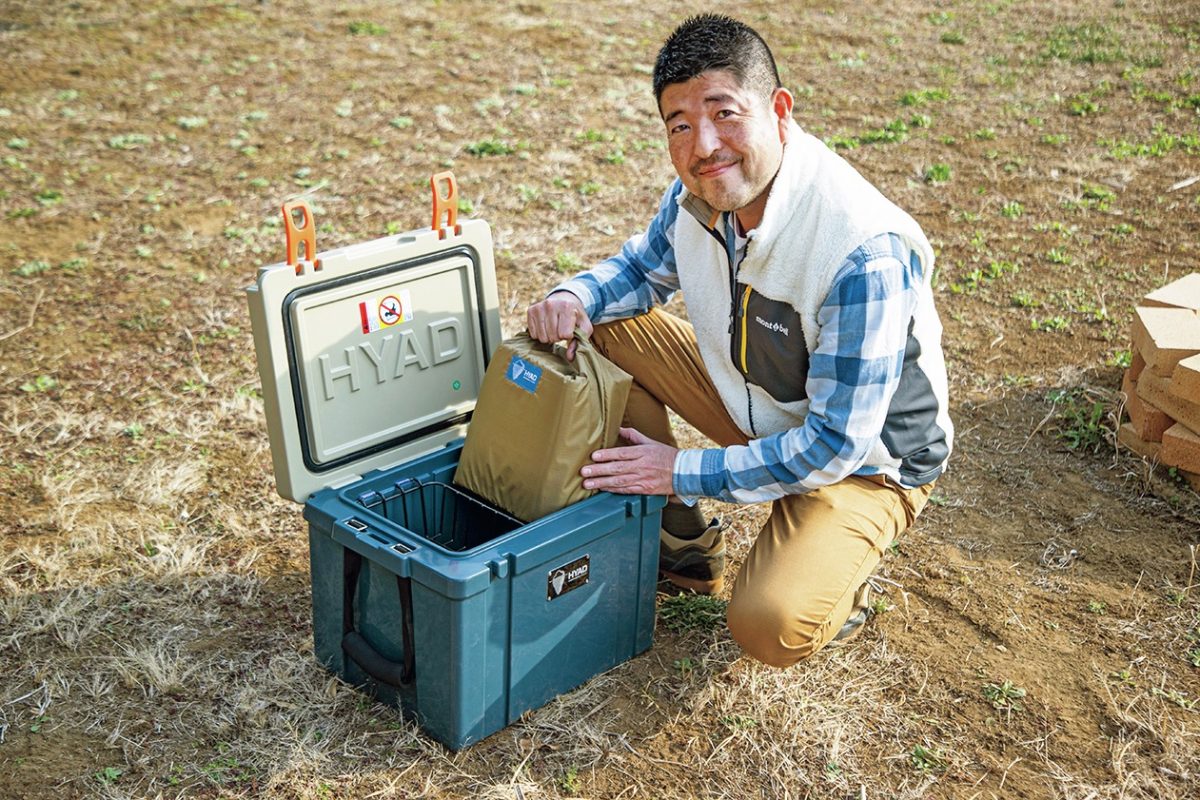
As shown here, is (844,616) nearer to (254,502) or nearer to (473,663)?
(473,663)

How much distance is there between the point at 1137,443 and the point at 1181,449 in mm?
216

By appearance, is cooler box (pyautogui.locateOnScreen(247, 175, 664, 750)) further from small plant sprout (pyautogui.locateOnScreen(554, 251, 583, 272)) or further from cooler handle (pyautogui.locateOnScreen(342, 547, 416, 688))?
small plant sprout (pyautogui.locateOnScreen(554, 251, 583, 272))

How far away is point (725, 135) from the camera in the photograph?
9.13ft

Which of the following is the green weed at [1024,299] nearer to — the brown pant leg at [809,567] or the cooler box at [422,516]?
the brown pant leg at [809,567]

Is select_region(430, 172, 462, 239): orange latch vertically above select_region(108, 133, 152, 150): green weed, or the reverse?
select_region(430, 172, 462, 239): orange latch

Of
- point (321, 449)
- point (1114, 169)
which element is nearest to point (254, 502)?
point (321, 449)

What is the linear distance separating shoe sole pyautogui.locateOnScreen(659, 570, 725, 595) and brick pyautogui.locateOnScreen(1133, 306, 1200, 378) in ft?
5.09

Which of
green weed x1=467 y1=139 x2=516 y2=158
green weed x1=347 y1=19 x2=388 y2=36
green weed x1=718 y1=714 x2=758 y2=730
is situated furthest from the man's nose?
green weed x1=347 y1=19 x2=388 y2=36

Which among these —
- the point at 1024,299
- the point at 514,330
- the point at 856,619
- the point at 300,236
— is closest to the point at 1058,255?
the point at 1024,299

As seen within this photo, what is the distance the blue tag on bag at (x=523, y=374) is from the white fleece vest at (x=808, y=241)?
49cm

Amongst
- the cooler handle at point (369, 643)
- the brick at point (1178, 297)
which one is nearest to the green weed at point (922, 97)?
the brick at point (1178, 297)

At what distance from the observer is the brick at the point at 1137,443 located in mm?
3924

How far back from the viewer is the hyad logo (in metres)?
2.84

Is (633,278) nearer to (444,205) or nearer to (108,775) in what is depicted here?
(444,205)
